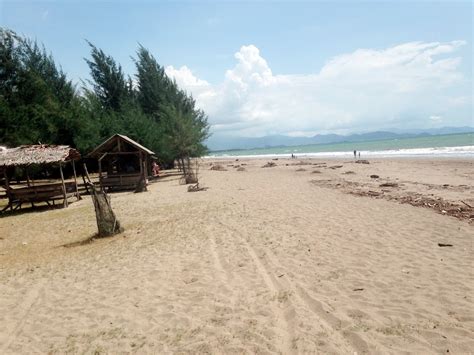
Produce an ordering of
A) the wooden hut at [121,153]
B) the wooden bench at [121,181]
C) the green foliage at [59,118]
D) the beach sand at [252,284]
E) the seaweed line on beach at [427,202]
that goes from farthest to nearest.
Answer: the green foliage at [59,118] → the wooden bench at [121,181] → the wooden hut at [121,153] → the seaweed line on beach at [427,202] → the beach sand at [252,284]

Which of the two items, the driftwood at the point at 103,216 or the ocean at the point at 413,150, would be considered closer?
the driftwood at the point at 103,216

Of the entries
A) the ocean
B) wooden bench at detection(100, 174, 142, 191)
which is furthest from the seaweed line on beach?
the ocean

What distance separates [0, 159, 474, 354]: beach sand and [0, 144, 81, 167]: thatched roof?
5336mm

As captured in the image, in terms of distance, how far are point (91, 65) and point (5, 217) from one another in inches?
1212

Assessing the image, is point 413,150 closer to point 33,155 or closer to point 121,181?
point 121,181

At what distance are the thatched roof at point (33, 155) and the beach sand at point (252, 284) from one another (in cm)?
534

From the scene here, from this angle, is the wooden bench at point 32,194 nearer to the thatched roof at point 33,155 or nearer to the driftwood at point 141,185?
the thatched roof at point 33,155

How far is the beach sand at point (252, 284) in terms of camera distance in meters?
4.20

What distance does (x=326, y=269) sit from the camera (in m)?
6.20

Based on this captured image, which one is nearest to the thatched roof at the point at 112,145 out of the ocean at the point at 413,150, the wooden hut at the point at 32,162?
the wooden hut at the point at 32,162

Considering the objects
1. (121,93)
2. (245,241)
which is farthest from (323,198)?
(121,93)

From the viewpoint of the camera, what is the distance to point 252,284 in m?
5.80

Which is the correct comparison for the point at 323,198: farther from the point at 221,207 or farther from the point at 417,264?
the point at 417,264

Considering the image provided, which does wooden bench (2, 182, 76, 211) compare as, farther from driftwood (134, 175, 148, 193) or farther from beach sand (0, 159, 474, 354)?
beach sand (0, 159, 474, 354)
